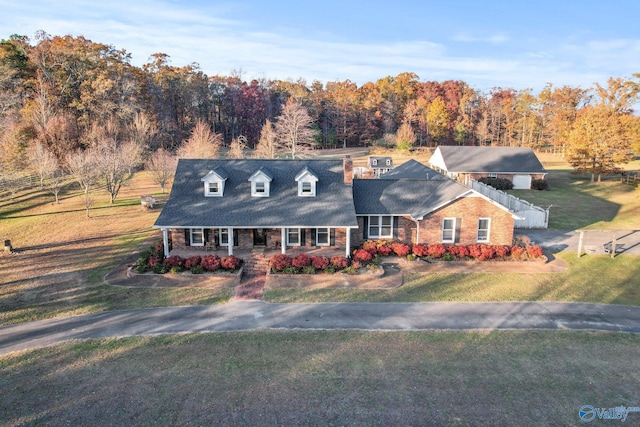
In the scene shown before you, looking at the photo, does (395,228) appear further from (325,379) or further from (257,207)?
(325,379)

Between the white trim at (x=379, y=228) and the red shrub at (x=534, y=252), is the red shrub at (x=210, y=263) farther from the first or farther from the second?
the red shrub at (x=534, y=252)

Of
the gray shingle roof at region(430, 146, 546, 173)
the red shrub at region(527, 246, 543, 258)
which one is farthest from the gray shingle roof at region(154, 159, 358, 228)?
the gray shingle roof at region(430, 146, 546, 173)

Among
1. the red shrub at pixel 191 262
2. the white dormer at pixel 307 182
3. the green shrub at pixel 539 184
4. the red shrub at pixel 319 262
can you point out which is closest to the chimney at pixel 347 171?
the white dormer at pixel 307 182

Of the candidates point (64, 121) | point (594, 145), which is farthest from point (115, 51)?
point (594, 145)

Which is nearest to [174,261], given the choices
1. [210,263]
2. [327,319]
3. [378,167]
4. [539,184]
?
[210,263]

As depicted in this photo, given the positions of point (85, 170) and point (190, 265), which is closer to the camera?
point (190, 265)

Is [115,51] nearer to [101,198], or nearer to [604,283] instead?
[101,198]
